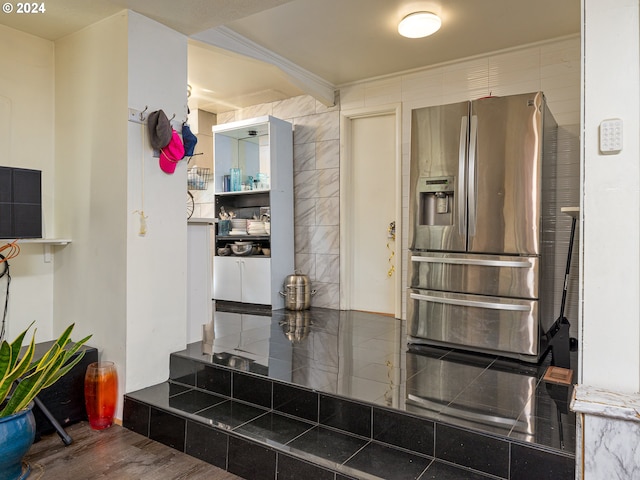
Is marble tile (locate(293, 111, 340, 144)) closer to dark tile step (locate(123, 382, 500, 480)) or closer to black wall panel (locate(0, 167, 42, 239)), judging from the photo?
black wall panel (locate(0, 167, 42, 239))

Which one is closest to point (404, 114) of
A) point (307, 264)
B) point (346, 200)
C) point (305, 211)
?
point (346, 200)

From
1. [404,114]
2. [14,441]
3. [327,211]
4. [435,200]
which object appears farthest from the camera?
[327,211]

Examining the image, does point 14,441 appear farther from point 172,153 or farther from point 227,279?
point 227,279

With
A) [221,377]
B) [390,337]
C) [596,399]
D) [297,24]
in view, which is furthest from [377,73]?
[596,399]

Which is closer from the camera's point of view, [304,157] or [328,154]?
[328,154]

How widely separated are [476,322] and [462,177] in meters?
0.99

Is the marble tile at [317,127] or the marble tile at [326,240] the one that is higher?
the marble tile at [317,127]

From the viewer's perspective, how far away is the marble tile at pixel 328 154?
4660 millimetres

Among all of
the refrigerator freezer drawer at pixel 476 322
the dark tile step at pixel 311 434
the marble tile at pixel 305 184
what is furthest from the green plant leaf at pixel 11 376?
the marble tile at pixel 305 184

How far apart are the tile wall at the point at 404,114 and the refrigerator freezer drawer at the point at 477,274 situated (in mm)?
880

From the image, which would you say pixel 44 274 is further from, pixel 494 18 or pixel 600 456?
pixel 494 18

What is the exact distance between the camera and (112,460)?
218 cm

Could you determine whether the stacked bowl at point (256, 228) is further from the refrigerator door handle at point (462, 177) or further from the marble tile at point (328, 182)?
the refrigerator door handle at point (462, 177)

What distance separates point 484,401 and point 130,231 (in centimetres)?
214
